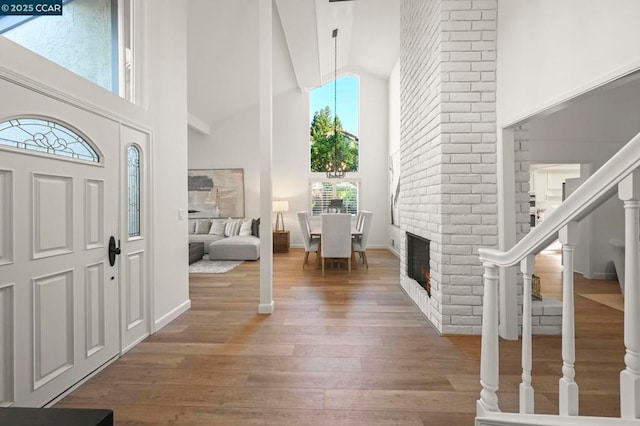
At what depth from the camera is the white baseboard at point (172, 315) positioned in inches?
115

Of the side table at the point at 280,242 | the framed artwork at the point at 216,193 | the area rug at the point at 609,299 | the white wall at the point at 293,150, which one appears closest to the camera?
the area rug at the point at 609,299

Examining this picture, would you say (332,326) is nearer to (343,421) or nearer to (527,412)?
(343,421)

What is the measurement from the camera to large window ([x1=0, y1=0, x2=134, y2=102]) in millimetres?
1814

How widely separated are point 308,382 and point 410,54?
3.65m

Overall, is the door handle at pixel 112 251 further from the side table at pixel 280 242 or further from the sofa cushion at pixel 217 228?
the side table at pixel 280 242

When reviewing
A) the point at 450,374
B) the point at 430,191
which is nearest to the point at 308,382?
the point at 450,374

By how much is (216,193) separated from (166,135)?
5136 mm

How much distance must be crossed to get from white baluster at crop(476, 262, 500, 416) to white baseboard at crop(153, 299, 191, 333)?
265cm

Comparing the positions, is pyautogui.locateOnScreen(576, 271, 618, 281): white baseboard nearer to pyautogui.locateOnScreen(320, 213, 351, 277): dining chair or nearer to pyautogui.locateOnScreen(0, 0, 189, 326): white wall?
pyautogui.locateOnScreen(320, 213, 351, 277): dining chair

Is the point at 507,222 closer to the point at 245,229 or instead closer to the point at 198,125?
the point at 245,229

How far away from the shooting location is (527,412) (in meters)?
1.29

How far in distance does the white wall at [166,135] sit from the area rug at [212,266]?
2.03m

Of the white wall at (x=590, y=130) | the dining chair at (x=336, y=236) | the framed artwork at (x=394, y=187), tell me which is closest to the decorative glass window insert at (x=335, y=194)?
the framed artwork at (x=394, y=187)

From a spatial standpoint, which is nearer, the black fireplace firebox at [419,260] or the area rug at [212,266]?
the black fireplace firebox at [419,260]
